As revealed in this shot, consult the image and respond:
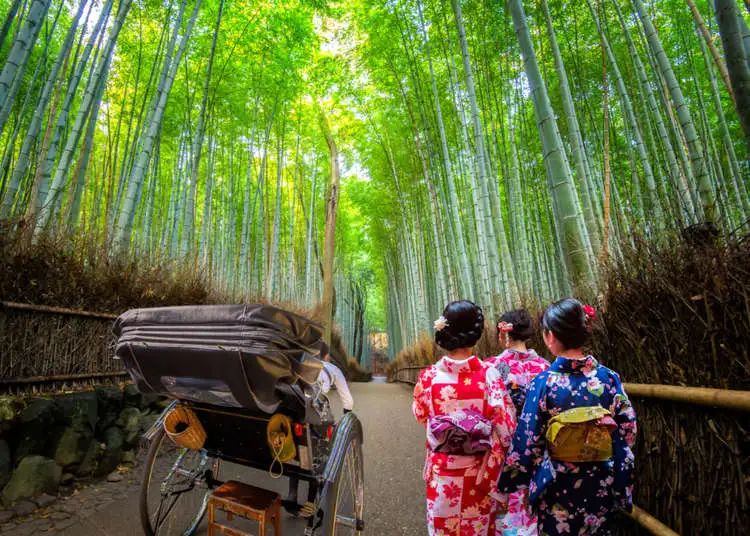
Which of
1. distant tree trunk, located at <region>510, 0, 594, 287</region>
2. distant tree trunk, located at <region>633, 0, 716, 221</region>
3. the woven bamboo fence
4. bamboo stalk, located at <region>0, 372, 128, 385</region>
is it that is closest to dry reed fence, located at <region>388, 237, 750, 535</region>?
distant tree trunk, located at <region>510, 0, 594, 287</region>

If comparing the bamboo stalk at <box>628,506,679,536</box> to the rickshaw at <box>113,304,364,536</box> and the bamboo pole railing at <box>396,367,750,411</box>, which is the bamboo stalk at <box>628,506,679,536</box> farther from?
the rickshaw at <box>113,304,364,536</box>

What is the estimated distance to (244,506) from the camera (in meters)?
1.34

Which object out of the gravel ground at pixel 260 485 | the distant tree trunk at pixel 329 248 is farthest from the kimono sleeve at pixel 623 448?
the distant tree trunk at pixel 329 248

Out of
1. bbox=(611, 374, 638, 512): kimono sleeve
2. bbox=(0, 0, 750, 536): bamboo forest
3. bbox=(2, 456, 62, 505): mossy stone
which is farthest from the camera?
bbox=(2, 456, 62, 505): mossy stone

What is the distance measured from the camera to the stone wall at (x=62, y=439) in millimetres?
2039

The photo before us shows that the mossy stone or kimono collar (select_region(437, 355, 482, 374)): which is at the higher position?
kimono collar (select_region(437, 355, 482, 374))

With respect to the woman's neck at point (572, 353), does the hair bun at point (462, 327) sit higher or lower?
higher

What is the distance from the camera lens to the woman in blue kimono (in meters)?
1.09

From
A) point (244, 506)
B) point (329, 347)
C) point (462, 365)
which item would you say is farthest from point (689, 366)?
point (329, 347)

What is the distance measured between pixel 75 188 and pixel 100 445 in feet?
9.64

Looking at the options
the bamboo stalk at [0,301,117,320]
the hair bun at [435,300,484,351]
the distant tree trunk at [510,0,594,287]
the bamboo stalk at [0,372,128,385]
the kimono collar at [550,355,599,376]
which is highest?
the distant tree trunk at [510,0,594,287]

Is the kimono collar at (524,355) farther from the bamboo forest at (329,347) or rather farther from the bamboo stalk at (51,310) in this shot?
the bamboo stalk at (51,310)

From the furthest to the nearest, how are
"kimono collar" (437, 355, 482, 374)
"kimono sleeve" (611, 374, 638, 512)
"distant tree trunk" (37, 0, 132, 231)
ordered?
"distant tree trunk" (37, 0, 132, 231)
"kimono collar" (437, 355, 482, 374)
"kimono sleeve" (611, 374, 638, 512)

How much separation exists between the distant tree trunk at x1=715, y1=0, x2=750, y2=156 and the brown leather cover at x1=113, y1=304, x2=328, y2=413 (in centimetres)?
209
